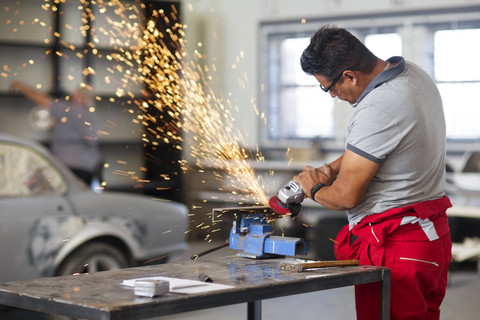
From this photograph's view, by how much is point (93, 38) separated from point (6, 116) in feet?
5.36

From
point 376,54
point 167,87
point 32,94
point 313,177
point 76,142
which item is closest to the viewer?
point 313,177

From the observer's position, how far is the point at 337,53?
3.13 meters

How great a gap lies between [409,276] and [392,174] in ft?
1.31

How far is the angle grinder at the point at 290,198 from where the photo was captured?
323 centimetres

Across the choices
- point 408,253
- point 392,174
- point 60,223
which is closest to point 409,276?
point 408,253

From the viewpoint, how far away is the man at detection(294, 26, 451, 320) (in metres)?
3.00

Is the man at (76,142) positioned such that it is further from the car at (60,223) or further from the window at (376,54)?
the window at (376,54)

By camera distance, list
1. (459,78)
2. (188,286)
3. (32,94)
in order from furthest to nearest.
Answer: (459,78)
(32,94)
(188,286)

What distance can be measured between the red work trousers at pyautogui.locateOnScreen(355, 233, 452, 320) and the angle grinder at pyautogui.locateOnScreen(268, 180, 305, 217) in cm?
33

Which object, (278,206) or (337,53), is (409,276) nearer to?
(278,206)

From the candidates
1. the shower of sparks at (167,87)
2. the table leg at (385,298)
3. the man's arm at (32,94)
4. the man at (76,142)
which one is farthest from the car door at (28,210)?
the shower of sparks at (167,87)

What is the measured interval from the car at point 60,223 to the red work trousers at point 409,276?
2.38 metres

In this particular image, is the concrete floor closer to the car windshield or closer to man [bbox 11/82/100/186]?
the car windshield

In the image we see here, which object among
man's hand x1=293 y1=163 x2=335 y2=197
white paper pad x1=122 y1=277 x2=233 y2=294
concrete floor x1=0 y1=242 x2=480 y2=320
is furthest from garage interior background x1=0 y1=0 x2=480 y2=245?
white paper pad x1=122 y1=277 x2=233 y2=294
